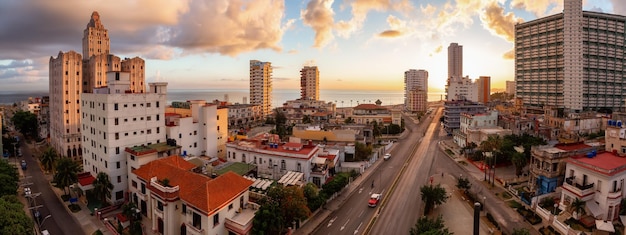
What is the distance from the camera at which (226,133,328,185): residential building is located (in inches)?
1874

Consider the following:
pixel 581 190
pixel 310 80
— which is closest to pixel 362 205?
pixel 581 190

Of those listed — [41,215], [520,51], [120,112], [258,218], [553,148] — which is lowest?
[41,215]

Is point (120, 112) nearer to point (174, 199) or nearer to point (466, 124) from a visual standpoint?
point (174, 199)

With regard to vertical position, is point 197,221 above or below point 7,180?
below

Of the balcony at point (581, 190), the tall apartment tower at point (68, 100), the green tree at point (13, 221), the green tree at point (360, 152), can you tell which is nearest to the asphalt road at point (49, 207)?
the green tree at point (13, 221)

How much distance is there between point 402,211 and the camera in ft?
134

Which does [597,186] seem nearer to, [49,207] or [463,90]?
[49,207]

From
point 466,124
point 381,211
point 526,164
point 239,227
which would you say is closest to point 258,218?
point 239,227

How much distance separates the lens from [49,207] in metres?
44.1

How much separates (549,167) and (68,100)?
90.6m

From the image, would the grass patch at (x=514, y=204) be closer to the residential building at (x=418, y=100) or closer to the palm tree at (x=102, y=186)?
the palm tree at (x=102, y=186)

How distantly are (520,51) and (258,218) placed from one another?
436 ft

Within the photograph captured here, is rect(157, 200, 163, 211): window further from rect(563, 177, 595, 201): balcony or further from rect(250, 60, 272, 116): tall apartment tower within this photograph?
rect(250, 60, 272, 116): tall apartment tower

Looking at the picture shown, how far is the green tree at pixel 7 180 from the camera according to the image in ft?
131
